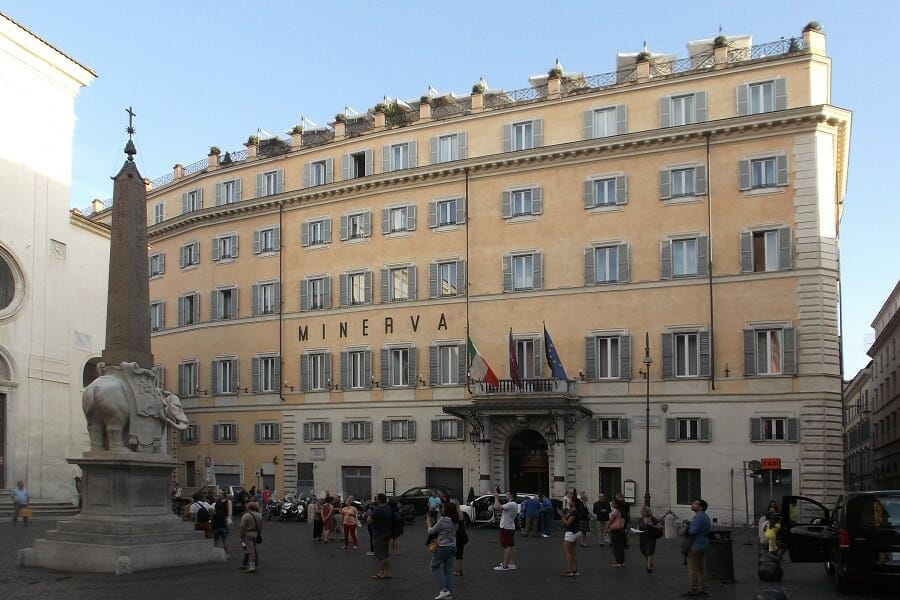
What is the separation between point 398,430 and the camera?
46.6m

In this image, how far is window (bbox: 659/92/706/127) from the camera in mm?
41625

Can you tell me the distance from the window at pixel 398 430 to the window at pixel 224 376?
29.9 ft

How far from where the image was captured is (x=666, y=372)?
41.0 metres

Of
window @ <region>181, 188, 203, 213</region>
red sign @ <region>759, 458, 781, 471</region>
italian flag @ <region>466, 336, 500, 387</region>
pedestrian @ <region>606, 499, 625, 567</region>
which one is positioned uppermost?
window @ <region>181, 188, 203, 213</region>

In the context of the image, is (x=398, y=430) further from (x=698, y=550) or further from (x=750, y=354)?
(x=698, y=550)

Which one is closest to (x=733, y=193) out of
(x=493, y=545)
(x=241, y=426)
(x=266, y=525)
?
(x=493, y=545)

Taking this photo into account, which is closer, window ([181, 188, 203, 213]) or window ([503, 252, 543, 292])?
window ([503, 252, 543, 292])

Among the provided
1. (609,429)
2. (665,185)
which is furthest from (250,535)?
(665,185)

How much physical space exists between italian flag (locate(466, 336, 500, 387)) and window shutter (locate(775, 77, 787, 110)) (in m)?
14.3

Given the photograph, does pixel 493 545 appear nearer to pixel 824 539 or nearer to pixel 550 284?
pixel 824 539

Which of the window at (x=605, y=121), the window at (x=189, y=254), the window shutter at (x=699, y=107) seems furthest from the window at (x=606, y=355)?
the window at (x=189, y=254)

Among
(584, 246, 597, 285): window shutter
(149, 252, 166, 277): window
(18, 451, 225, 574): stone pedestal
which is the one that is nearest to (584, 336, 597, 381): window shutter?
(584, 246, 597, 285): window shutter

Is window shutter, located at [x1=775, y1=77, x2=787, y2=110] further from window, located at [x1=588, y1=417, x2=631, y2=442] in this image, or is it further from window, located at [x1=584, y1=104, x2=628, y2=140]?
window, located at [x1=588, y1=417, x2=631, y2=442]

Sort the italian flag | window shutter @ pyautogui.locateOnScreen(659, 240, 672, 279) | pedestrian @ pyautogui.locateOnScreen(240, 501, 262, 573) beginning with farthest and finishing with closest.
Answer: window shutter @ pyautogui.locateOnScreen(659, 240, 672, 279), the italian flag, pedestrian @ pyautogui.locateOnScreen(240, 501, 262, 573)
